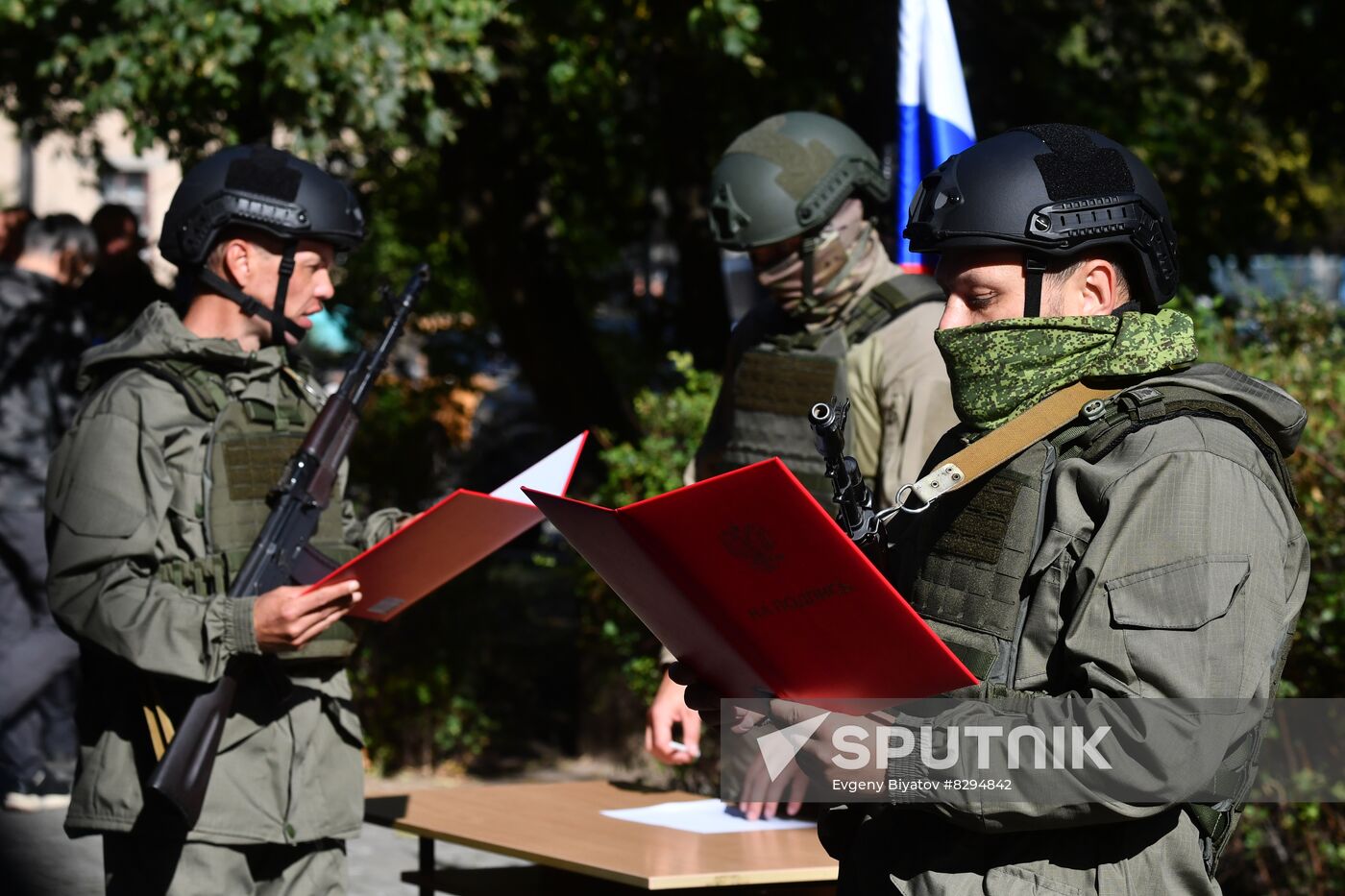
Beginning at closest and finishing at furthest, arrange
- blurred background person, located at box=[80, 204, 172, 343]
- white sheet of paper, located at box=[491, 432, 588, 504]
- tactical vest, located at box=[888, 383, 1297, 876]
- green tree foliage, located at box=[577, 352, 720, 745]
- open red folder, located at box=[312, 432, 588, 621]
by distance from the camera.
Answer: tactical vest, located at box=[888, 383, 1297, 876], open red folder, located at box=[312, 432, 588, 621], white sheet of paper, located at box=[491, 432, 588, 504], green tree foliage, located at box=[577, 352, 720, 745], blurred background person, located at box=[80, 204, 172, 343]

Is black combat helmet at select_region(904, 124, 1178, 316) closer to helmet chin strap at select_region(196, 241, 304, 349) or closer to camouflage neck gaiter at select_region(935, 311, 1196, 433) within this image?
camouflage neck gaiter at select_region(935, 311, 1196, 433)

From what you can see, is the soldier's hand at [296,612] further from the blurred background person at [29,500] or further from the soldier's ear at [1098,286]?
the blurred background person at [29,500]

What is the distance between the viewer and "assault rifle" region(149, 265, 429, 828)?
3.36 meters

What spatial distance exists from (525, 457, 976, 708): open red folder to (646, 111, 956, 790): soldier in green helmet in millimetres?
1365

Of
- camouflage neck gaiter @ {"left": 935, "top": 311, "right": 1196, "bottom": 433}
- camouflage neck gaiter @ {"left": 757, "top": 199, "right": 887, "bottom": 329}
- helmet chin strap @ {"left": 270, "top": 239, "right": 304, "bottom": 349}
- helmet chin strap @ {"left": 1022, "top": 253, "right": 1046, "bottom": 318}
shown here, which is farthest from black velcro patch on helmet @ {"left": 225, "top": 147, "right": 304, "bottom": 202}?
helmet chin strap @ {"left": 1022, "top": 253, "right": 1046, "bottom": 318}

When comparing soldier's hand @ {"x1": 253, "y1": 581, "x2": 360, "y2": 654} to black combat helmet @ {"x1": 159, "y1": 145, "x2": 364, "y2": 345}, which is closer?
soldier's hand @ {"x1": 253, "y1": 581, "x2": 360, "y2": 654}

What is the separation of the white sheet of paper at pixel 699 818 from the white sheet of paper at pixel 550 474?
3.05ft

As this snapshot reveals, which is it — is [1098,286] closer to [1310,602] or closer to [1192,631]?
[1192,631]

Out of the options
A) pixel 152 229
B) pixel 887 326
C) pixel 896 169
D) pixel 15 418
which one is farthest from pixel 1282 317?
pixel 152 229

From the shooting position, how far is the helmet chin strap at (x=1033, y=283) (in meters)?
2.34

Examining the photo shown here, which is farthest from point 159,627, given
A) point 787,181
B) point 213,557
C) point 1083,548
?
point 1083,548

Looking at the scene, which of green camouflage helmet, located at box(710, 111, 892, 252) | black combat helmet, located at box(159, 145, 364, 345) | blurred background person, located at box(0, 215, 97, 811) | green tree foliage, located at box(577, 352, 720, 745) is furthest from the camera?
blurred background person, located at box(0, 215, 97, 811)

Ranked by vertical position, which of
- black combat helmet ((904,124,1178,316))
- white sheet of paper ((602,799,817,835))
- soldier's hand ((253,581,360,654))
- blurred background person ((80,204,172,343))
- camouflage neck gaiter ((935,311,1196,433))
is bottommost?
white sheet of paper ((602,799,817,835))

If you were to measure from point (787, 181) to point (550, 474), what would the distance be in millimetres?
1104
